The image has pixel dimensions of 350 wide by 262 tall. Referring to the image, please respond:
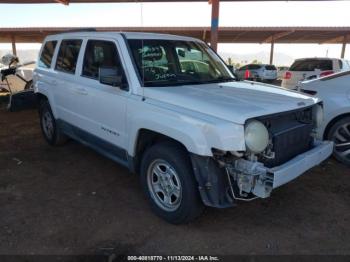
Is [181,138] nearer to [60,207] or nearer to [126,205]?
[126,205]

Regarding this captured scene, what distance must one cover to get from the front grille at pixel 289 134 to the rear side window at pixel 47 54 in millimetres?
3998

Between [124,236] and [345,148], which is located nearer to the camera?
[124,236]

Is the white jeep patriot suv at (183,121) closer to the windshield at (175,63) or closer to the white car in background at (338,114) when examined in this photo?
the windshield at (175,63)

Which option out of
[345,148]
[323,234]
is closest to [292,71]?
[345,148]

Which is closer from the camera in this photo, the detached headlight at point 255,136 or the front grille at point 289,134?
the detached headlight at point 255,136

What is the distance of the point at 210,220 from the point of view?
374 cm

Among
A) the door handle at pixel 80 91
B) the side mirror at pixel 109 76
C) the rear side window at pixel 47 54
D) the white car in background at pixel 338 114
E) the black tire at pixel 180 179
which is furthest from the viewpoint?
the rear side window at pixel 47 54

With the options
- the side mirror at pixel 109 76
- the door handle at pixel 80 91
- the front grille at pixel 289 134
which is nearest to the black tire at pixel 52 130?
the door handle at pixel 80 91

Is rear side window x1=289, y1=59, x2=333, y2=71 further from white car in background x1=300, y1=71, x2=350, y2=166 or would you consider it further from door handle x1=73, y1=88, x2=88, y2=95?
door handle x1=73, y1=88, x2=88, y2=95

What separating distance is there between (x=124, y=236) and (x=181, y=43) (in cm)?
262

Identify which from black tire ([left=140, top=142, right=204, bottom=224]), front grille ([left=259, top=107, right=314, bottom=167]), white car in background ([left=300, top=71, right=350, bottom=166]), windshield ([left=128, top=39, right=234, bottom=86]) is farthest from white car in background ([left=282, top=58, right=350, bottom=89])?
black tire ([left=140, top=142, right=204, bottom=224])

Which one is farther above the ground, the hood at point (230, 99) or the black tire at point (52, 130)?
the hood at point (230, 99)

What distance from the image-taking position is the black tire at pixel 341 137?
5195 mm

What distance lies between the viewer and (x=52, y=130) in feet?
20.0
